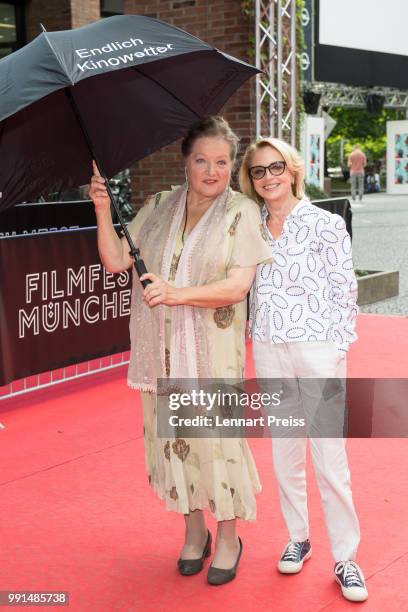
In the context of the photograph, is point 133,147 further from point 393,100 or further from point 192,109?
point 393,100

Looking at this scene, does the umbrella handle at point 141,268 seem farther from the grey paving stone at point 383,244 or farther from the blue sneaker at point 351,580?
the grey paving stone at point 383,244

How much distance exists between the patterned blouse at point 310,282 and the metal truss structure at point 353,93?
27331 millimetres

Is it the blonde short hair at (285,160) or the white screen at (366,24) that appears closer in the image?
the blonde short hair at (285,160)

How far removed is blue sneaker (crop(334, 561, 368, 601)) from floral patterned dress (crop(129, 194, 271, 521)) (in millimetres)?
415

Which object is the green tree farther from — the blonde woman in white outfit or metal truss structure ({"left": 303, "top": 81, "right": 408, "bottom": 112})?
the blonde woman in white outfit

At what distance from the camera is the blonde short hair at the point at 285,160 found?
11.9 ft

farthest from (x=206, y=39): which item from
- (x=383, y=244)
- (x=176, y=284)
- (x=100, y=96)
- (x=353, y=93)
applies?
(x=353, y=93)

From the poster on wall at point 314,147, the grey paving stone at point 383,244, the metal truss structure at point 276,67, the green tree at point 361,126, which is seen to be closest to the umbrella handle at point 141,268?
the metal truss structure at point 276,67

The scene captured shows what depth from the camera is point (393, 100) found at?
35.8 m

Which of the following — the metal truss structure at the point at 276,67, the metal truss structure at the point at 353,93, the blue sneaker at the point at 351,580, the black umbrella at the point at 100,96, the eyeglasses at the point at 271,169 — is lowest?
the blue sneaker at the point at 351,580

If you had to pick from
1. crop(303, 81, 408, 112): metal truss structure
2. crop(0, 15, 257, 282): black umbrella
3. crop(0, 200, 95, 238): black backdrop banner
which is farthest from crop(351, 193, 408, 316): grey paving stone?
crop(0, 15, 257, 282): black umbrella

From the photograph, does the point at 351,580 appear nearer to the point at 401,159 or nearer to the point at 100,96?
the point at 100,96

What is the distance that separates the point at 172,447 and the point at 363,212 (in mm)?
23016

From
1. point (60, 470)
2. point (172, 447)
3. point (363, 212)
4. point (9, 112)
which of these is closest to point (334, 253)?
point (172, 447)
